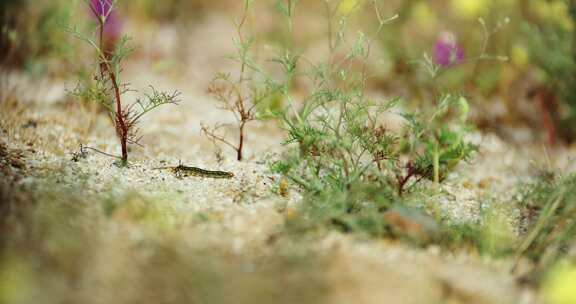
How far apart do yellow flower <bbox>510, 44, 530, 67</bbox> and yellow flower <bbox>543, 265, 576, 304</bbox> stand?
184 centimetres

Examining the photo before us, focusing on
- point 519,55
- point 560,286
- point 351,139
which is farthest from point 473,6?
point 560,286

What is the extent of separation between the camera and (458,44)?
3.02 m

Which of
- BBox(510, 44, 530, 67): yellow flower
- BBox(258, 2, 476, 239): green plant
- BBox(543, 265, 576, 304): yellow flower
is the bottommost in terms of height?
BBox(543, 265, 576, 304): yellow flower

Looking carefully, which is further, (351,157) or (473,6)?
(473,6)

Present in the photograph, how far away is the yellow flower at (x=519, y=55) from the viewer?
313 centimetres

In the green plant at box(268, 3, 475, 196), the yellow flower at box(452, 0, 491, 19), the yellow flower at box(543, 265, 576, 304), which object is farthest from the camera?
the yellow flower at box(452, 0, 491, 19)

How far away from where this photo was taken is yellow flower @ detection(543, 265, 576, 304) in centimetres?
136

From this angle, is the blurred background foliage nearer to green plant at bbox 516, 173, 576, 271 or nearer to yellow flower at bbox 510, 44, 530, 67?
yellow flower at bbox 510, 44, 530, 67

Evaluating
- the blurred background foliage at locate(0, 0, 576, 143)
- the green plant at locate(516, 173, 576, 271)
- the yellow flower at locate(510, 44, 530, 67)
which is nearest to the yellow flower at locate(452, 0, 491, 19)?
the blurred background foliage at locate(0, 0, 576, 143)

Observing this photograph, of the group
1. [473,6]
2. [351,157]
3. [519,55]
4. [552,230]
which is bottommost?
[552,230]

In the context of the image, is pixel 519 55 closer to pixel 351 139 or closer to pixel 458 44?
pixel 458 44

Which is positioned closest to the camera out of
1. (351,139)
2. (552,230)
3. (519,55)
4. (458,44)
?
(552,230)

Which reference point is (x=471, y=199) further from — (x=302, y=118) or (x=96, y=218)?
(x=96, y=218)

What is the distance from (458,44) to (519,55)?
1.24ft
